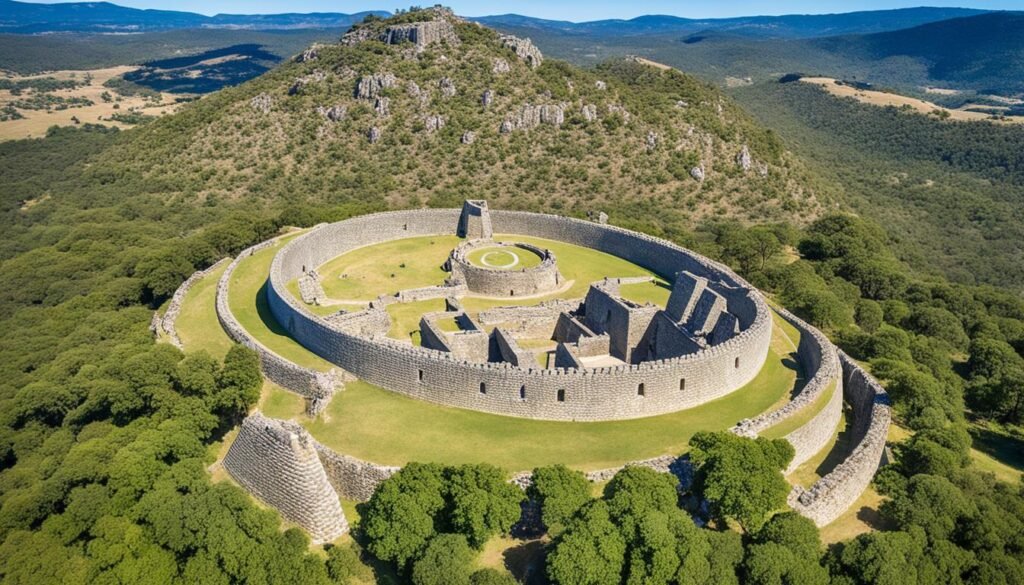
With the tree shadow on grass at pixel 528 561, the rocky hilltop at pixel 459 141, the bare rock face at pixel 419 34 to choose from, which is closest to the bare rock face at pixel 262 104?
the rocky hilltop at pixel 459 141

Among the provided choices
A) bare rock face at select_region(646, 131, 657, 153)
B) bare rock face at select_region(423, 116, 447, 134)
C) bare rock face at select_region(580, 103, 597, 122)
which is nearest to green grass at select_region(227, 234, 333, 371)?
bare rock face at select_region(423, 116, 447, 134)

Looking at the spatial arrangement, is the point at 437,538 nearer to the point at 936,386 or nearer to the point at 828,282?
the point at 936,386

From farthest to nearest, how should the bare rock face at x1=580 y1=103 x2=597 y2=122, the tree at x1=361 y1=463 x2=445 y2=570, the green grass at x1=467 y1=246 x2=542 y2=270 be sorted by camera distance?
the bare rock face at x1=580 y1=103 x2=597 y2=122 < the green grass at x1=467 y1=246 x2=542 y2=270 < the tree at x1=361 y1=463 x2=445 y2=570

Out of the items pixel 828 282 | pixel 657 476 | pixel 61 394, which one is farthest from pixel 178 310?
pixel 828 282

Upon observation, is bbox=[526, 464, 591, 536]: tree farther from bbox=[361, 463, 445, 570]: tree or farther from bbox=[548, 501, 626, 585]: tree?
bbox=[361, 463, 445, 570]: tree

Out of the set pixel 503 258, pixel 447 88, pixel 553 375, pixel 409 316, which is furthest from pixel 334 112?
pixel 553 375

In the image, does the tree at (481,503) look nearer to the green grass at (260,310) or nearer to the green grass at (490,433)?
the green grass at (490,433)
